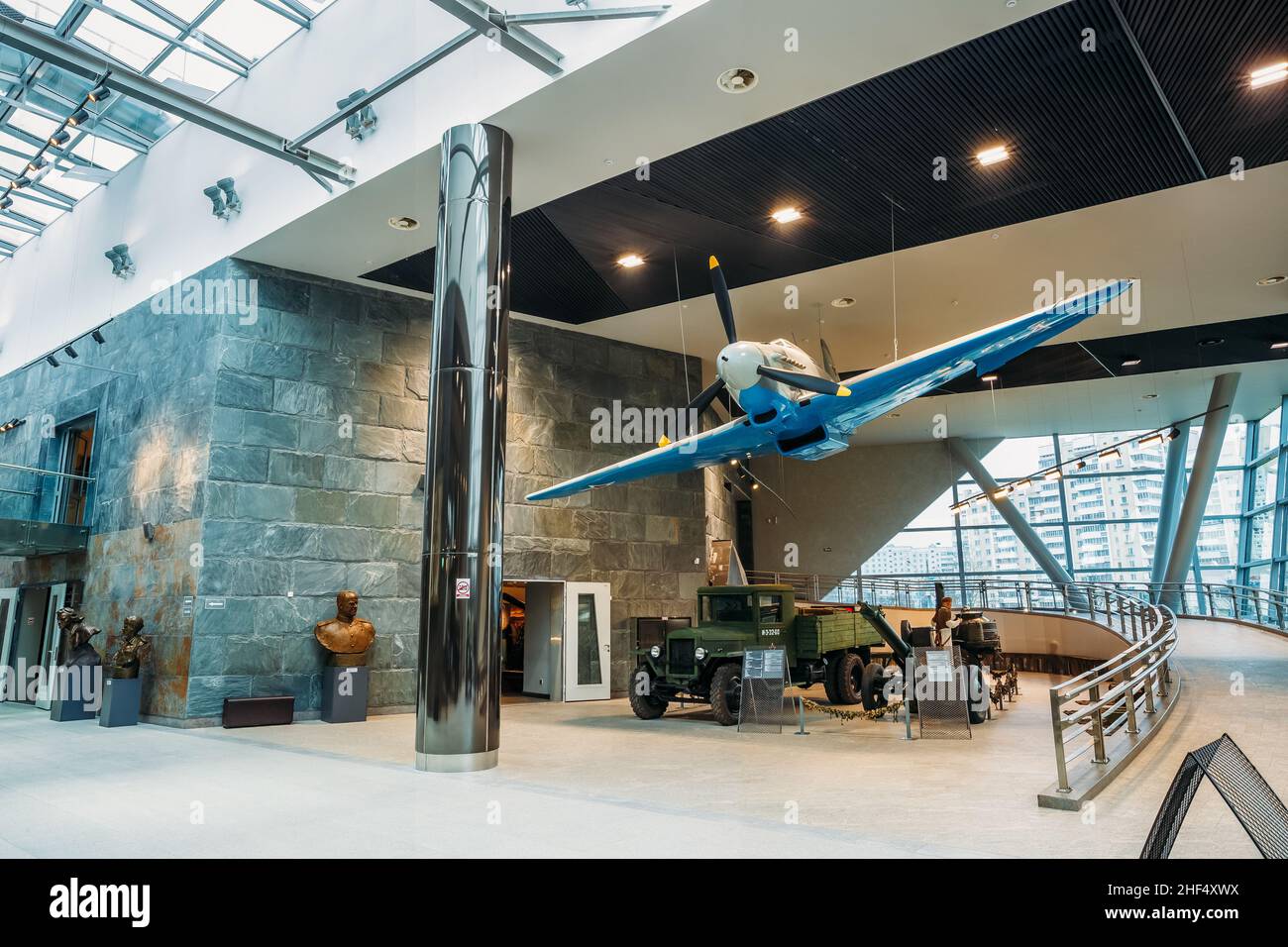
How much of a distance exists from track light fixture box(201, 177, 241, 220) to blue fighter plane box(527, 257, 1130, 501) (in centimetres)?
722

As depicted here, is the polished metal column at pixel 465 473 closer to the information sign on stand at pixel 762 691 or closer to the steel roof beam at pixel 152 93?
the steel roof beam at pixel 152 93

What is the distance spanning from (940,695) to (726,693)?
2867 mm

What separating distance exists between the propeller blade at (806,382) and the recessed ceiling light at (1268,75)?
17.7ft

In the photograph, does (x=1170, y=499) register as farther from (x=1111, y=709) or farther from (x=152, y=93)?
Result: (x=152, y=93)

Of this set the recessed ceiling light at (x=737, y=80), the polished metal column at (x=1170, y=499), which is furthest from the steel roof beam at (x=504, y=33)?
the polished metal column at (x=1170, y=499)

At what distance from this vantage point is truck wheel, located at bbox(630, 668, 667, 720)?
11.8 meters

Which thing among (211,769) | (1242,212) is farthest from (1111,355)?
(211,769)

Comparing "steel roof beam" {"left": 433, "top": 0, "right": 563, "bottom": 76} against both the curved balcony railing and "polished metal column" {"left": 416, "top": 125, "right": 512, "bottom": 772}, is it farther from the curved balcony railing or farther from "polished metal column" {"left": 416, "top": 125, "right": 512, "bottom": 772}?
the curved balcony railing

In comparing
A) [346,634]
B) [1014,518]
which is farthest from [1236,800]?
[1014,518]

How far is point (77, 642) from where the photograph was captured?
485 inches

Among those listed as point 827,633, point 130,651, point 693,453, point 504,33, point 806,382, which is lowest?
point 130,651
